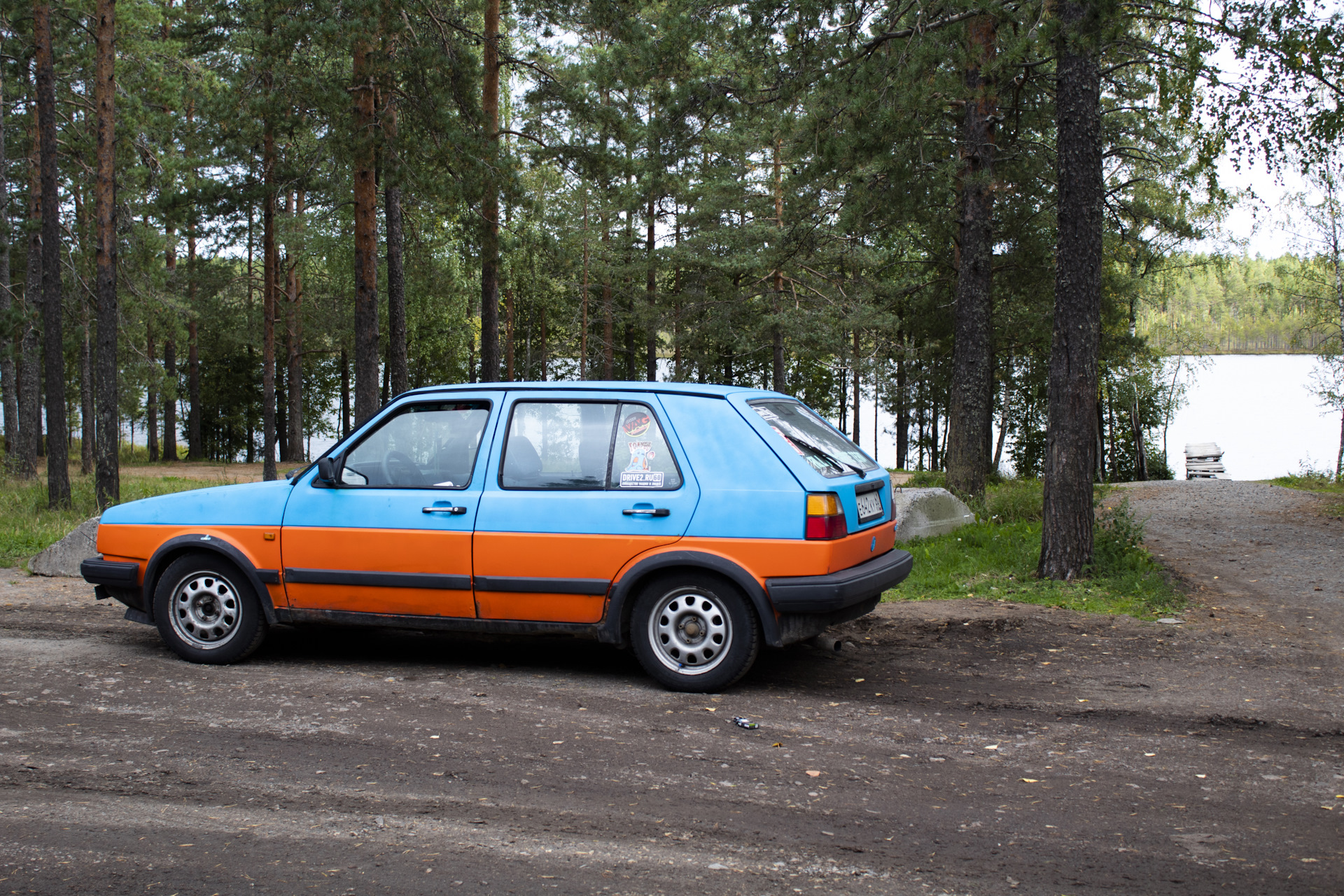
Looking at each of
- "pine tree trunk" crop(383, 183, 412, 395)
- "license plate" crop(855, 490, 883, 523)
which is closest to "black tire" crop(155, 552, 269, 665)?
"license plate" crop(855, 490, 883, 523)

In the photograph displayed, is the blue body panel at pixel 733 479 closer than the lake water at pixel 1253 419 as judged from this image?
Yes

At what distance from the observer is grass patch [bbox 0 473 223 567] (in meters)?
11.8

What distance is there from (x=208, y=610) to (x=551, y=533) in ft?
8.13

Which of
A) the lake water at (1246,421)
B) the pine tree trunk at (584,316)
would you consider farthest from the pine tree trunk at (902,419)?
the pine tree trunk at (584,316)

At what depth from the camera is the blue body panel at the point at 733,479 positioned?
5.45m

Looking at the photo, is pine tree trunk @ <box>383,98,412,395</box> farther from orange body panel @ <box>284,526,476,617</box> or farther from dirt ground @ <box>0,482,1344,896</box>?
orange body panel @ <box>284,526,476,617</box>

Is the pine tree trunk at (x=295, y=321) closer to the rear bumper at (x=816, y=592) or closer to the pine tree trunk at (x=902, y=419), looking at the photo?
the pine tree trunk at (x=902, y=419)

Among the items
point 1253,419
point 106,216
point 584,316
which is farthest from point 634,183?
point 1253,419

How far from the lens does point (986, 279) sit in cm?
1388

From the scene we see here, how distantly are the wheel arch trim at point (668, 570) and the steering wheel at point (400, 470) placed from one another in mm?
1481

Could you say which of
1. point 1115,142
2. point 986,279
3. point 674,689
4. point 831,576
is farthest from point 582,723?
point 1115,142

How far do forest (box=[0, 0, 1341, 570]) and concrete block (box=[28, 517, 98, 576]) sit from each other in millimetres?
5776

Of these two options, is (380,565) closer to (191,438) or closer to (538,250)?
(538,250)

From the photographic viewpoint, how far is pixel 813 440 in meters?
5.99
